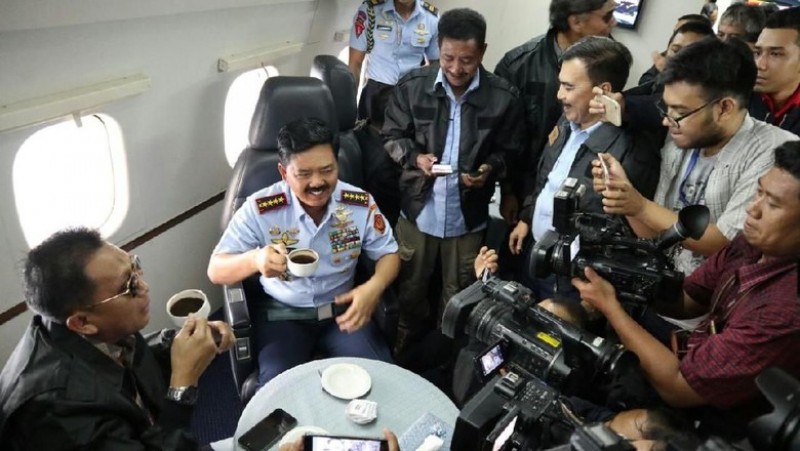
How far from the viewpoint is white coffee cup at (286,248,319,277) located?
2.09 meters

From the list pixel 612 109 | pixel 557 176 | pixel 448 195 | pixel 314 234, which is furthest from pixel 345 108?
pixel 612 109

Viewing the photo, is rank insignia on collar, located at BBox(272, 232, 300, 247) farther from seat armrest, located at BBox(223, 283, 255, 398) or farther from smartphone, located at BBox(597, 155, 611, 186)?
smartphone, located at BBox(597, 155, 611, 186)

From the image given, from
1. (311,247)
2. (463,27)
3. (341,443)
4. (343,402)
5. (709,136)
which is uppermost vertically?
(463,27)

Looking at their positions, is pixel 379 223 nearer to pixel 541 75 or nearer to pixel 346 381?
pixel 346 381

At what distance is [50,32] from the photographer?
208 cm

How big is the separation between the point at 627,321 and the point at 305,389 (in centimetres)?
119

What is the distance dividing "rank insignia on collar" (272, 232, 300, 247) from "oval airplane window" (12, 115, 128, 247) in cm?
84

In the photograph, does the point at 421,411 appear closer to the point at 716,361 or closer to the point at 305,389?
the point at 305,389

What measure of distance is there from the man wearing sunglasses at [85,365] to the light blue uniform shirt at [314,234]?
2.56ft

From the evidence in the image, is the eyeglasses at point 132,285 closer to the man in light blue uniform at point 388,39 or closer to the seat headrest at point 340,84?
the seat headrest at point 340,84

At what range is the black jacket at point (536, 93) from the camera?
133 inches

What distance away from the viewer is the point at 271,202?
254 cm

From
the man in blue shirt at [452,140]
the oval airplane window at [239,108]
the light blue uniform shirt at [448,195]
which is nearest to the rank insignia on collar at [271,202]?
the man in blue shirt at [452,140]

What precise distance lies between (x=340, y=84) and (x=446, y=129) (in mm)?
787
